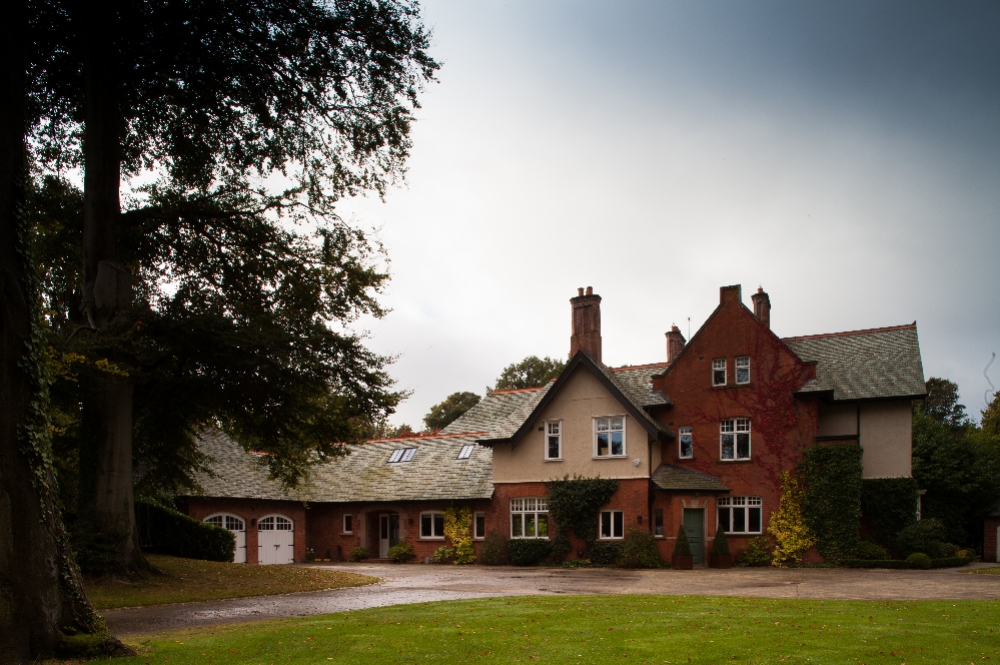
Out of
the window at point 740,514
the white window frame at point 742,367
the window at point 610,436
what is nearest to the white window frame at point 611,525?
the window at point 610,436

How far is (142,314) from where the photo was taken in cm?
1973

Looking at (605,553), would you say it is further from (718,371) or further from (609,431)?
(718,371)

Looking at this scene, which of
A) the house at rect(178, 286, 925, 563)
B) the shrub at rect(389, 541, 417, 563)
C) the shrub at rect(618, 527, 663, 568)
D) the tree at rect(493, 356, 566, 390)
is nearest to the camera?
the shrub at rect(618, 527, 663, 568)

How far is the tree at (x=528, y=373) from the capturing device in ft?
225

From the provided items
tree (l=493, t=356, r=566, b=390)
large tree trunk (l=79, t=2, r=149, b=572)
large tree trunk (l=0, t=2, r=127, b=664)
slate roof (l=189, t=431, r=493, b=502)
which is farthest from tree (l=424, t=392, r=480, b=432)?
large tree trunk (l=0, t=2, r=127, b=664)

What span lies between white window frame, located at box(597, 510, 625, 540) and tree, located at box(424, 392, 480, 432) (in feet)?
128

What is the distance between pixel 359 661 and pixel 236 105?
14456mm

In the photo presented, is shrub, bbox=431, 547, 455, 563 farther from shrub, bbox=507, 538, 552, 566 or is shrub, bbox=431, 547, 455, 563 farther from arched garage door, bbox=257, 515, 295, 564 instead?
arched garage door, bbox=257, 515, 295, 564

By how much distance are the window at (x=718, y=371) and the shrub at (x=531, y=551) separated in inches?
379

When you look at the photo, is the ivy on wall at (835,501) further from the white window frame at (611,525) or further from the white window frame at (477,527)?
the white window frame at (477,527)

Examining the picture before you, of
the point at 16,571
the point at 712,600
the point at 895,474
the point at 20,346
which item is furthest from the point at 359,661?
the point at 895,474

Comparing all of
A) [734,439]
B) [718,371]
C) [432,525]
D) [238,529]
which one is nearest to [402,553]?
[432,525]

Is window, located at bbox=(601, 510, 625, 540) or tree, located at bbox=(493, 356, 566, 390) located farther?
tree, located at bbox=(493, 356, 566, 390)

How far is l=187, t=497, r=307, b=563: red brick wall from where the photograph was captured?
34.3 metres
